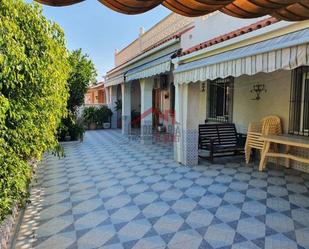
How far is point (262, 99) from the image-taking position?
10.6 m

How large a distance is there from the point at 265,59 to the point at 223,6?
3838 millimetres

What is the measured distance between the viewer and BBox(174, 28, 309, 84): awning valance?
4704 mm

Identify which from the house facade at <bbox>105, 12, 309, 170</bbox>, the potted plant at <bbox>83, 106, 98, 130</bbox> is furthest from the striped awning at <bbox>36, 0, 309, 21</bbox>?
the potted plant at <bbox>83, 106, 98, 130</bbox>

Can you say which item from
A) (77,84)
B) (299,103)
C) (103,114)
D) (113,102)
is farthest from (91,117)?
(299,103)

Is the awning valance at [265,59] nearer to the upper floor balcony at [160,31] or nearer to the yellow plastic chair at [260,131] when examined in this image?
the yellow plastic chair at [260,131]

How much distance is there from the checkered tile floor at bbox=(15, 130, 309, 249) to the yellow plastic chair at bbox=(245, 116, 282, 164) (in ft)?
3.08

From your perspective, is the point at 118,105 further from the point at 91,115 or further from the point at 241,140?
the point at 241,140

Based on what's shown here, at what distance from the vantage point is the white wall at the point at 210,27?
A: 853 centimetres

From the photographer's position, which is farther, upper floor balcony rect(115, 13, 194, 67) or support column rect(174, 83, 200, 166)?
upper floor balcony rect(115, 13, 194, 67)

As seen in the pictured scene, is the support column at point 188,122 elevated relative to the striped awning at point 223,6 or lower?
lower

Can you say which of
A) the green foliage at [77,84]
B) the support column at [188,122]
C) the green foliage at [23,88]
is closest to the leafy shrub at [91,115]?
the green foliage at [77,84]

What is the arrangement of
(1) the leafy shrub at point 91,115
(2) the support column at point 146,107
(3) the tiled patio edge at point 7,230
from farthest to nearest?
(1) the leafy shrub at point 91,115 → (2) the support column at point 146,107 → (3) the tiled patio edge at point 7,230

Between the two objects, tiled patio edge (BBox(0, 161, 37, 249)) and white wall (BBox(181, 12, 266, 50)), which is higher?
white wall (BBox(181, 12, 266, 50))

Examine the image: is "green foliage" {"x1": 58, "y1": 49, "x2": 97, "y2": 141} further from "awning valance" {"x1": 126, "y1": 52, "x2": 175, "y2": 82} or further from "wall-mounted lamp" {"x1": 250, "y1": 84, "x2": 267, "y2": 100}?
"wall-mounted lamp" {"x1": 250, "y1": 84, "x2": 267, "y2": 100}
